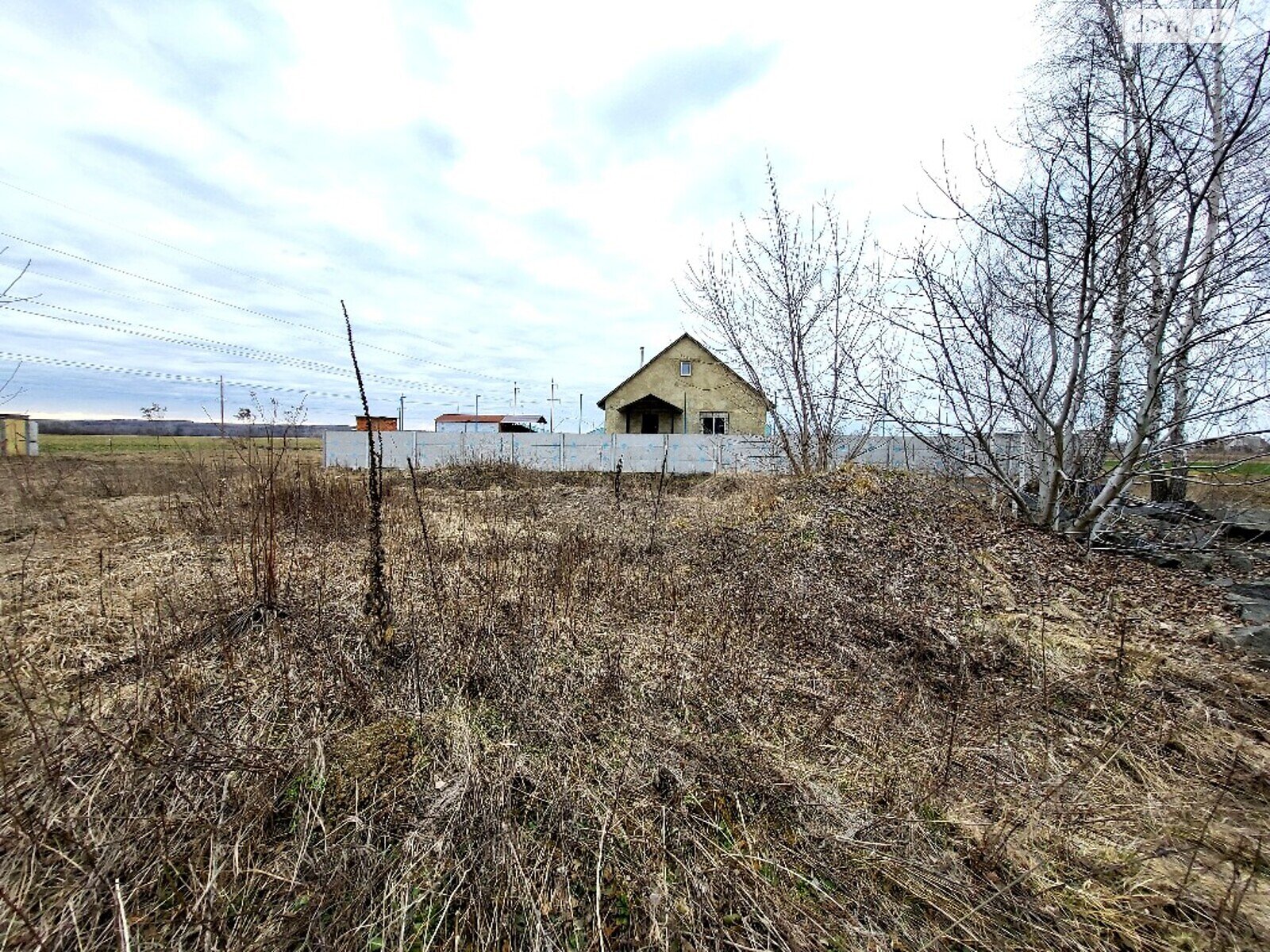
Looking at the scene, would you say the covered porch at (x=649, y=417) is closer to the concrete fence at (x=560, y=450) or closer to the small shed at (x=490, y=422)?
the concrete fence at (x=560, y=450)

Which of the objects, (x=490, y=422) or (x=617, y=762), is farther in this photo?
Result: (x=490, y=422)

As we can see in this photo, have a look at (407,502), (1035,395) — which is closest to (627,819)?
(1035,395)

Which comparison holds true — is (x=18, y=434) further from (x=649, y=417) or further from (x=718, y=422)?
(x=718, y=422)

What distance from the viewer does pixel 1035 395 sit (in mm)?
5352

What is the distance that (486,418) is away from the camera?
3691 centimetres

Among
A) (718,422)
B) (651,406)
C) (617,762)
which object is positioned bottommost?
(617,762)

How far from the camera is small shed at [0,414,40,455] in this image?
556 inches

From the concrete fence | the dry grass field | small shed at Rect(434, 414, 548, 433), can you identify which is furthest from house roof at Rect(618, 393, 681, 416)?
the dry grass field

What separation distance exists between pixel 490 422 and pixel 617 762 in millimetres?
35342

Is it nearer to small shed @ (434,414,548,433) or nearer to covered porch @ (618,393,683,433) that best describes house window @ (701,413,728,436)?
covered porch @ (618,393,683,433)

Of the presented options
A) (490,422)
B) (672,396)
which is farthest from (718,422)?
(490,422)

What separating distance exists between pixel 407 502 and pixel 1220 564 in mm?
9419

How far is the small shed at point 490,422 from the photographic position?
3247 cm

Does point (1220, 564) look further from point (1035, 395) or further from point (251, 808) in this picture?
point (251, 808)
